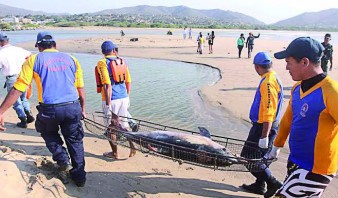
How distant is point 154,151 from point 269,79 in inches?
82.3

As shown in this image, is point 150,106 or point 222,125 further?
point 150,106

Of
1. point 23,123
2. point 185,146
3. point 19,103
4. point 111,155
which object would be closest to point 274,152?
point 185,146

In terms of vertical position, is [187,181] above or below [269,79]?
below

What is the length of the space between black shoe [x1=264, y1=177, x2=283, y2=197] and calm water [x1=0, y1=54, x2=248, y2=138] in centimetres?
319

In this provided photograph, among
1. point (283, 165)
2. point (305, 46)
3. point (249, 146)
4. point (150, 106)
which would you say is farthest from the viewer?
point (150, 106)

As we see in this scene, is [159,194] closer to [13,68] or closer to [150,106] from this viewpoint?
[13,68]

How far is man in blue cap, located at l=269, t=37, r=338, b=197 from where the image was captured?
3.18 meters

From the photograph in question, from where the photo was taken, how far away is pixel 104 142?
7.95 m

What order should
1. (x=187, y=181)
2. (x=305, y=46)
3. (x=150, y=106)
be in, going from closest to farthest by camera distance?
(x=305, y=46)
(x=187, y=181)
(x=150, y=106)

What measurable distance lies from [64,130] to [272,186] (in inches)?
127

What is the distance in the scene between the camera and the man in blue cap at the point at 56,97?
15.8 feet

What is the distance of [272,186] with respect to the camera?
5.38 m

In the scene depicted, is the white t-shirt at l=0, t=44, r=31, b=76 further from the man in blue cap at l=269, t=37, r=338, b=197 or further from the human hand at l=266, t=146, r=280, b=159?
the man in blue cap at l=269, t=37, r=338, b=197

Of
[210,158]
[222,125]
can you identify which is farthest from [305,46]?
[222,125]
